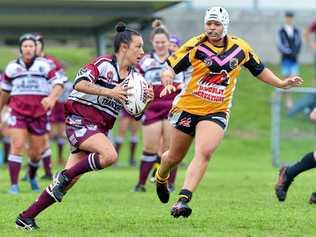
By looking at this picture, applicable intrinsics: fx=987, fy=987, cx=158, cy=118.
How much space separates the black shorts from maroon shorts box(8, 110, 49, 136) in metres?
4.45

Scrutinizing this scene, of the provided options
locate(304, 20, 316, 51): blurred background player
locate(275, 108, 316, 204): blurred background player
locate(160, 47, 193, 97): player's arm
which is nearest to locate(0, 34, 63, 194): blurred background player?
locate(275, 108, 316, 204): blurred background player

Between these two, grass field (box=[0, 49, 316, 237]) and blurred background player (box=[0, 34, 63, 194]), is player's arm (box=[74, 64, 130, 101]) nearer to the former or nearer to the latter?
grass field (box=[0, 49, 316, 237])

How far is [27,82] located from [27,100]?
10.5 inches

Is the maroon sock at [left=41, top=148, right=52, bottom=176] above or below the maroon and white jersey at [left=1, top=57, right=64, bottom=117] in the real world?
below

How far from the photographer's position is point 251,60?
1034 cm

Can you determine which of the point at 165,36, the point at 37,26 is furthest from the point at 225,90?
the point at 37,26

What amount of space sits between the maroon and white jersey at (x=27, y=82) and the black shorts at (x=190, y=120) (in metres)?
4.31

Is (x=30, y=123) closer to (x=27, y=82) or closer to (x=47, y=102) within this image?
(x=27, y=82)

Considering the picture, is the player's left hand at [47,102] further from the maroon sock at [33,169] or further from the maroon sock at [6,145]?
the maroon sock at [6,145]

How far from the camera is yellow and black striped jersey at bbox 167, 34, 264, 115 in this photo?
10047 mm

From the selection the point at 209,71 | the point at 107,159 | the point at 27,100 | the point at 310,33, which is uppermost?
the point at 310,33

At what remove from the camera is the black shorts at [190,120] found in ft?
32.7

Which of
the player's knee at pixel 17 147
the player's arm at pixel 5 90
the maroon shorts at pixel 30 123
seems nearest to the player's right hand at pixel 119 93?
the player's knee at pixel 17 147

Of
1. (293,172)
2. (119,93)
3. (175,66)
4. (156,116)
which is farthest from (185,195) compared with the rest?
(156,116)
